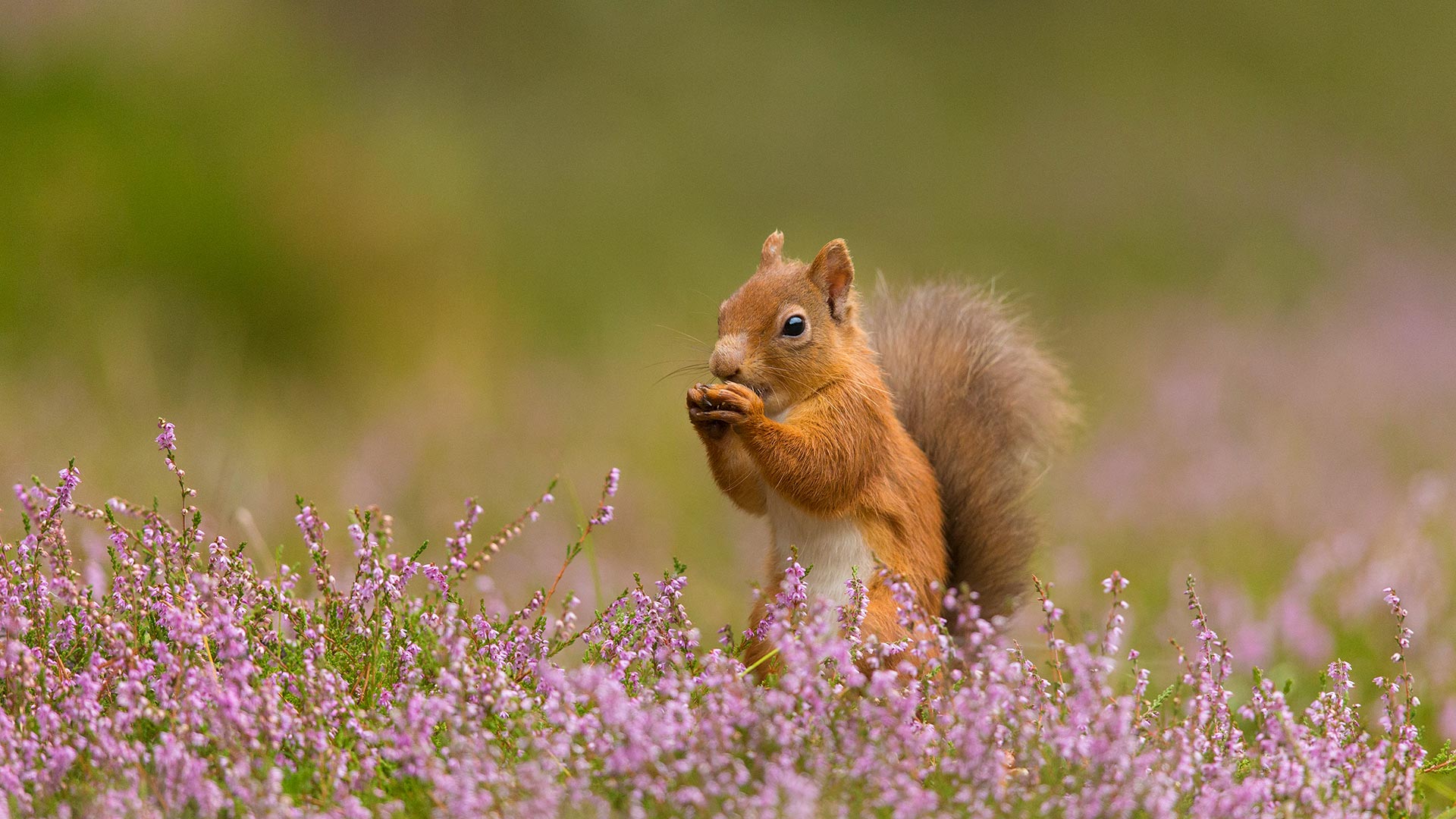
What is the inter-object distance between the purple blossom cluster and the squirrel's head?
0.58 meters

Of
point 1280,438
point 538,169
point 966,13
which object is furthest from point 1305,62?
point 1280,438

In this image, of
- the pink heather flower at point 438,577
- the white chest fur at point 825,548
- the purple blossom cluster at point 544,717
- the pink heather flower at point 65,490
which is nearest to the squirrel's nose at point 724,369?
the white chest fur at point 825,548

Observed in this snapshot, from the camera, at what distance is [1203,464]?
6648mm

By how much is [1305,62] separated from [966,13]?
4.21 meters

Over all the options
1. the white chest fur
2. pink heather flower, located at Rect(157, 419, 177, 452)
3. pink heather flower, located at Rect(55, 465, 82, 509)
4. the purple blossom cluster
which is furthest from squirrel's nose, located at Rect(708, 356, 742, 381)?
pink heather flower, located at Rect(55, 465, 82, 509)

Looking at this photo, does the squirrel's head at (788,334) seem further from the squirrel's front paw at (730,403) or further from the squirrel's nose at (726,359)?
the squirrel's front paw at (730,403)

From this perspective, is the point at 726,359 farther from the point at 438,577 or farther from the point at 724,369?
the point at 438,577

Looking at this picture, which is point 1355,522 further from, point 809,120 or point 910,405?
point 809,120

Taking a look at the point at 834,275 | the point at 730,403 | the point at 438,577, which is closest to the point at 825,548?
the point at 730,403

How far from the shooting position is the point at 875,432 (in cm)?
300

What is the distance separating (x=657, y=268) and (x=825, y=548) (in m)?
9.74

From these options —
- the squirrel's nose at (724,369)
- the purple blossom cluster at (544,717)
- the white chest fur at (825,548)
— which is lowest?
the purple blossom cluster at (544,717)

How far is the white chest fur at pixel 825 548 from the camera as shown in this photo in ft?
9.45

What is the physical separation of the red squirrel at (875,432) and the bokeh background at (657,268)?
26 centimetres
